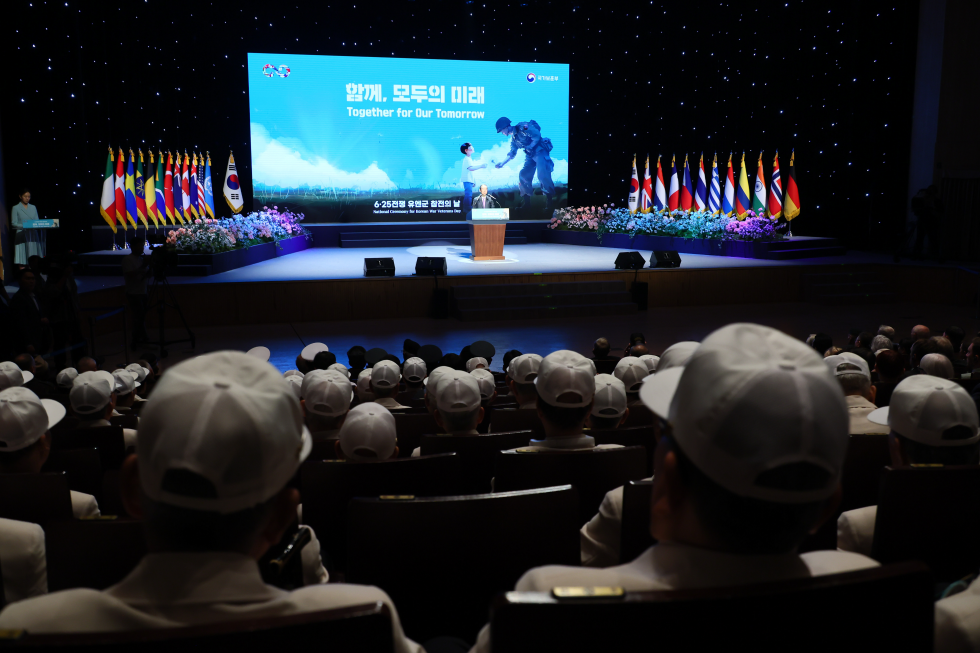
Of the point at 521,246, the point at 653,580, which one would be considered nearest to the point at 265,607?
the point at 653,580

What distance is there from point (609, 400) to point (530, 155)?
16.7m

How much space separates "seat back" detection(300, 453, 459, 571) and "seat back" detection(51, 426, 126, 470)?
1.51 metres

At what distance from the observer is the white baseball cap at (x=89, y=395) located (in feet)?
11.7

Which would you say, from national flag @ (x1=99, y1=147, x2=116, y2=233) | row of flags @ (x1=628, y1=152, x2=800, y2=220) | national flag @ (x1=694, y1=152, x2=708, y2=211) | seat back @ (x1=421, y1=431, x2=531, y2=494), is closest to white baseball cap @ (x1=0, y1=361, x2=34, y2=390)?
seat back @ (x1=421, y1=431, x2=531, y2=494)

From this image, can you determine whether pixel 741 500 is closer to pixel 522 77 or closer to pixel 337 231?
pixel 337 231

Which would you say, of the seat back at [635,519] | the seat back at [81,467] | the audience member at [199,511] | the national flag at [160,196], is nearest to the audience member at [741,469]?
the audience member at [199,511]

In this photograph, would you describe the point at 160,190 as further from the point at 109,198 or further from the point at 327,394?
the point at 327,394

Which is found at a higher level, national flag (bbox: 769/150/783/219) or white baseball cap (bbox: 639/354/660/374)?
national flag (bbox: 769/150/783/219)

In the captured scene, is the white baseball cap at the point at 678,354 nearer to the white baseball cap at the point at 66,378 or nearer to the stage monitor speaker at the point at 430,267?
the white baseball cap at the point at 66,378

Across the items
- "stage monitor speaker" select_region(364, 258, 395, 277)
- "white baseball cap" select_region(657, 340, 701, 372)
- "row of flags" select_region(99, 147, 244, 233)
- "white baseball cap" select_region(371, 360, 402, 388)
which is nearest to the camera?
"white baseball cap" select_region(657, 340, 701, 372)

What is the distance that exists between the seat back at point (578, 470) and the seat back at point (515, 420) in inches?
46.4

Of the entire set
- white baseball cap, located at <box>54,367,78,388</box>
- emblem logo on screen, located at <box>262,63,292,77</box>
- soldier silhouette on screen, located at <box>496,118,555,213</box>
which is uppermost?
emblem logo on screen, located at <box>262,63,292,77</box>

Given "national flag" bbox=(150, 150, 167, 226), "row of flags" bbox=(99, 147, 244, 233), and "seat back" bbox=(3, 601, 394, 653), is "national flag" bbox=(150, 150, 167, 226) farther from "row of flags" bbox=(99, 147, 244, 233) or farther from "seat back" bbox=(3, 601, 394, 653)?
"seat back" bbox=(3, 601, 394, 653)

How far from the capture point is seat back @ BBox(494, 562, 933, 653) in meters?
0.92
